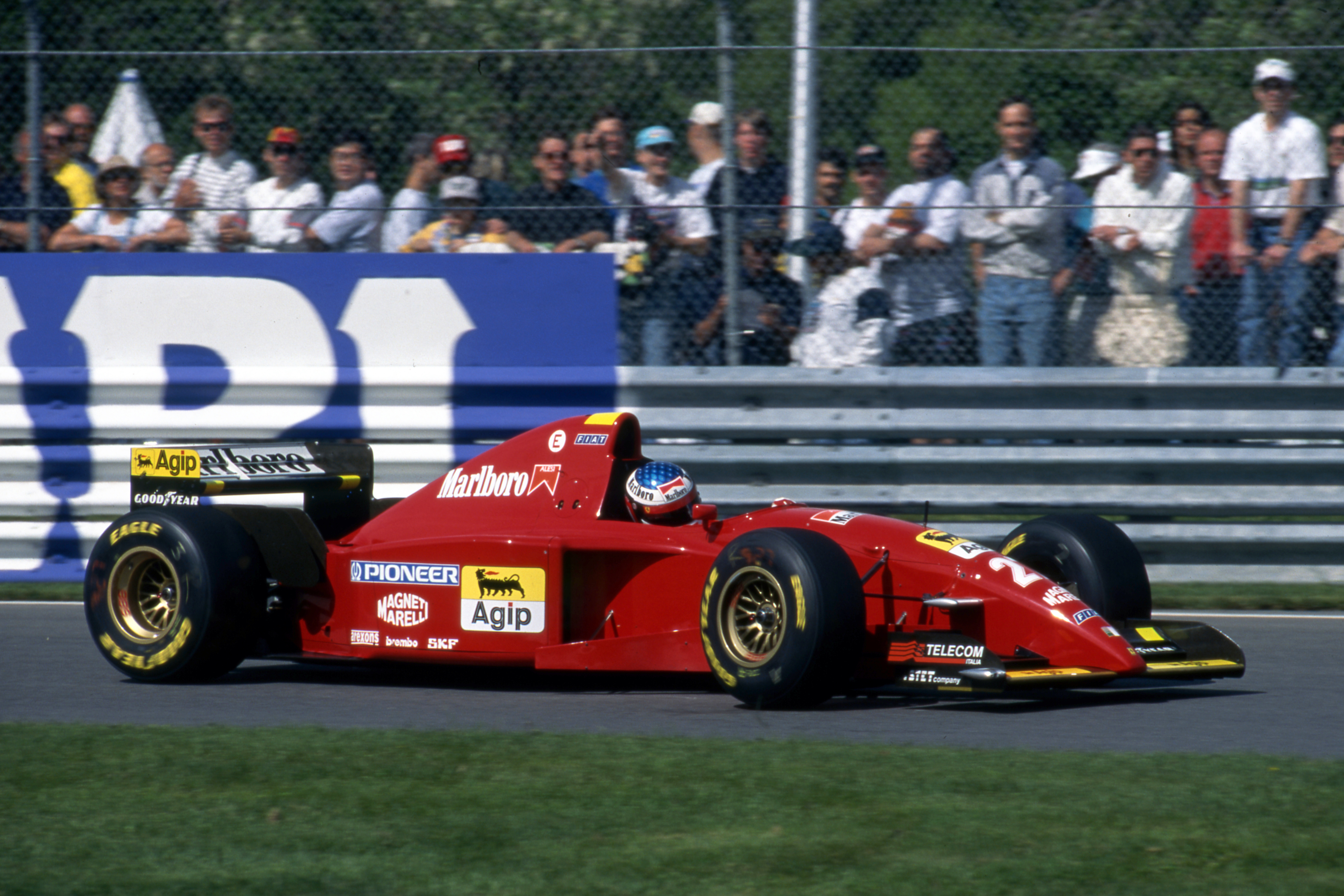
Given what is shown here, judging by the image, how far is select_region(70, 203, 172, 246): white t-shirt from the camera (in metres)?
9.25

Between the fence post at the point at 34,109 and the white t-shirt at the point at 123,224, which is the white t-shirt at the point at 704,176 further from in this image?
the fence post at the point at 34,109

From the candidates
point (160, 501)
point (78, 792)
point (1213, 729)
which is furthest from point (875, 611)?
point (160, 501)

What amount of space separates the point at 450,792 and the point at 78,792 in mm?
1013

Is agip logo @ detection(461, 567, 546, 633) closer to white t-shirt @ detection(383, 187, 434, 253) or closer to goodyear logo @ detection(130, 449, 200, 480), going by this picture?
goodyear logo @ detection(130, 449, 200, 480)

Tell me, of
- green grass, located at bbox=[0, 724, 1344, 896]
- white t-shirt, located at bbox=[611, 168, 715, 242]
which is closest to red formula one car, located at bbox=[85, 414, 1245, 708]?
green grass, located at bbox=[0, 724, 1344, 896]

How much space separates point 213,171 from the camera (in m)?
9.13

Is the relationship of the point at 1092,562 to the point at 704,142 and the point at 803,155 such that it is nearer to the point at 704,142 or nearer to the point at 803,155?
the point at 803,155

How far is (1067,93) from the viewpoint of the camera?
8.84 m

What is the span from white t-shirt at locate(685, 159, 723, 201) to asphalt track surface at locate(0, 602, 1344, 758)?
9.98 ft

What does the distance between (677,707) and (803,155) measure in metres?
3.70

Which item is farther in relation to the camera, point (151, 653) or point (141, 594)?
point (141, 594)

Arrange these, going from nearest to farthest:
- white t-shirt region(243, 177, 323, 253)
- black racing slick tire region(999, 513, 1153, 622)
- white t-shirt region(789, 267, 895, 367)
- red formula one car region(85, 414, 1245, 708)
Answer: red formula one car region(85, 414, 1245, 708), black racing slick tire region(999, 513, 1153, 622), white t-shirt region(789, 267, 895, 367), white t-shirt region(243, 177, 323, 253)

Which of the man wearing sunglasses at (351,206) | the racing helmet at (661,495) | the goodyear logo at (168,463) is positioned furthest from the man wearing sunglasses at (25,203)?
the racing helmet at (661,495)

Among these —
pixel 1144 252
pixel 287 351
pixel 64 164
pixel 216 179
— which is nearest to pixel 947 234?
pixel 1144 252
